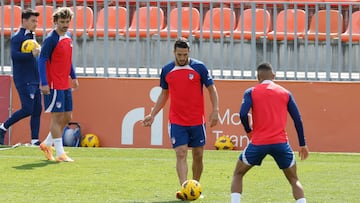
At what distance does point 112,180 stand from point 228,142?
474 cm

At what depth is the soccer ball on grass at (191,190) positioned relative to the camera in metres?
11.2

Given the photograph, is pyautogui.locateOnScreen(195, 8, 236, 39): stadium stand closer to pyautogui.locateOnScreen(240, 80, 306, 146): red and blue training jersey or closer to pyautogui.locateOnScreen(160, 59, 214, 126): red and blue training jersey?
pyautogui.locateOnScreen(160, 59, 214, 126): red and blue training jersey

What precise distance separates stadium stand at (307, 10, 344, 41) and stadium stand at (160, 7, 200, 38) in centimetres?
194

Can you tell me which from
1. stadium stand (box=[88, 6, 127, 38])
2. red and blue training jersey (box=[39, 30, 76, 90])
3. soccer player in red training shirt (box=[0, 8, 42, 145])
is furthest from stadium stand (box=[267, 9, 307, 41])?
red and blue training jersey (box=[39, 30, 76, 90])

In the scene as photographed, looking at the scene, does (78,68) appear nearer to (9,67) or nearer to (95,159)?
(9,67)

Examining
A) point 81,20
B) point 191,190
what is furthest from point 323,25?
point 191,190

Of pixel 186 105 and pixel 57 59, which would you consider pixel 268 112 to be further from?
pixel 57 59

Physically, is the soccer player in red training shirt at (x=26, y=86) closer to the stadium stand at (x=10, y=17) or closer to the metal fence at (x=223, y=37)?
the metal fence at (x=223, y=37)

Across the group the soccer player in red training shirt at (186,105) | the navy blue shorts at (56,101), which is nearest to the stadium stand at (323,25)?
the navy blue shorts at (56,101)

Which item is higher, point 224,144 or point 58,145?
point 58,145

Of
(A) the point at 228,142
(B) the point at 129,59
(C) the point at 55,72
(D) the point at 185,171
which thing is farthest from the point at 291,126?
(D) the point at 185,171

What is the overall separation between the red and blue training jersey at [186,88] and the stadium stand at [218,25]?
6397mm

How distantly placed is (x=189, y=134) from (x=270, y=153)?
1.89 m

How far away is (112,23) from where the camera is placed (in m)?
18.4
